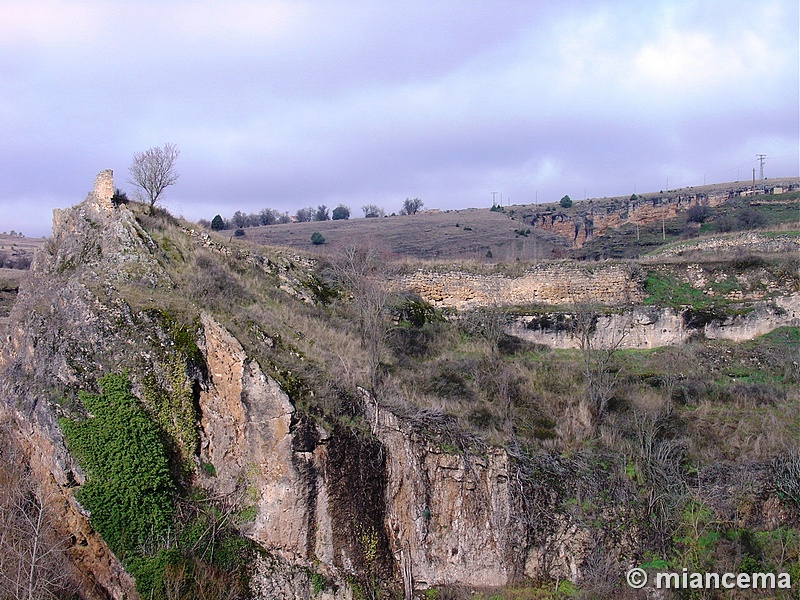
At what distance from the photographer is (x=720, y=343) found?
17.9 m

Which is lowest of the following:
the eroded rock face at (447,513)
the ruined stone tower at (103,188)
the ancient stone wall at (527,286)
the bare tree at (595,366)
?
the eroded rock face at (447,513)

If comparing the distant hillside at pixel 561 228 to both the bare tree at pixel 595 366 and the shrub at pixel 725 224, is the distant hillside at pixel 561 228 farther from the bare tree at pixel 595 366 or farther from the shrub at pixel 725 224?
the bare tree at pixel 595 366

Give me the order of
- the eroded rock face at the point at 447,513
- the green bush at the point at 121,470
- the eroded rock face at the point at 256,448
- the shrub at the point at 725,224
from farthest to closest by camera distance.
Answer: the shrub at the point at 725,224 < the eroded rock face at the point at 447,513 < the eroded rock face at the point at 256,448 < the green bush at the point at 121,470

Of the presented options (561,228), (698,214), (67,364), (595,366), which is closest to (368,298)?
(595,366)

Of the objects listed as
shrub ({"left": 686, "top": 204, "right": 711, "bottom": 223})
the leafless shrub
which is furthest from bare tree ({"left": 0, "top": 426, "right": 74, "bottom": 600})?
shrub ({"left": 686, "top": 204, "right": 711, "bottom": 223})

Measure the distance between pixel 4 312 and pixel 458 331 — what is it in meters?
19.8

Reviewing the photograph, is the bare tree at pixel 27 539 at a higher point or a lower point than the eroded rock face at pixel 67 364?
lower

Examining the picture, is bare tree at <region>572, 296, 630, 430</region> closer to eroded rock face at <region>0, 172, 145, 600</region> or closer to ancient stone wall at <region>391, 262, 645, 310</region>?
ancient stone wall at <region>391, 262, 645, 310</region>

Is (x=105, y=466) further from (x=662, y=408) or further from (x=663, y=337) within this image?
(x=663, y=337)

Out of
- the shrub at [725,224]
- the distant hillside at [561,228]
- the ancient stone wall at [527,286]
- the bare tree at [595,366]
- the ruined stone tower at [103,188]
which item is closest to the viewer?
the bare tree at [595,366]

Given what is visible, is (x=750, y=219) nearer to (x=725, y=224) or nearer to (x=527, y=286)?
(x=725, y=224)

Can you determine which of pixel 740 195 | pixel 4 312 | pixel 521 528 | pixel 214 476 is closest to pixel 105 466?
pixel 214 476

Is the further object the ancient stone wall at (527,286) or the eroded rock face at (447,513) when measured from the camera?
the ancient stone wall at (527,286)

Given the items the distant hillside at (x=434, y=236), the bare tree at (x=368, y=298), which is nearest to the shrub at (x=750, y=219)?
the distant hillside at (x=434, y=236)
